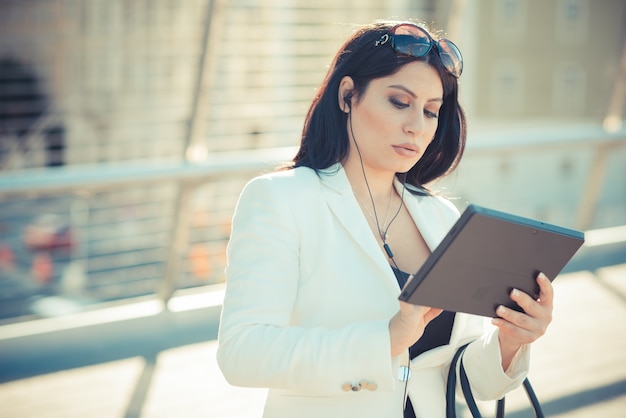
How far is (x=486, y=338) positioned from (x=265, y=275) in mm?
588

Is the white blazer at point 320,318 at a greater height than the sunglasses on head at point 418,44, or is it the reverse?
the sunglasses on head at point 418,44

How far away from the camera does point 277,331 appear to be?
162 cm

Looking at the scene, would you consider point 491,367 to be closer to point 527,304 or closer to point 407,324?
point 527,304

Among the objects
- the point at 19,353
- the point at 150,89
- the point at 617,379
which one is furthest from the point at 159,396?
the point at 150,89

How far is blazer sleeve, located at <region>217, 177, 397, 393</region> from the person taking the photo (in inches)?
62.1

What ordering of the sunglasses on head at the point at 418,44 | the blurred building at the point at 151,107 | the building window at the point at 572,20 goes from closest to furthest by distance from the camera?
the sunglasses on head at the point at 418,44, the blurred building at the point at 151,107, the building window at the point at 572,20

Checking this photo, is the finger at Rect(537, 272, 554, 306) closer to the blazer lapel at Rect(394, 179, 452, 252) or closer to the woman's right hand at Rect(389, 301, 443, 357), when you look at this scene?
the woman's right hand at Rect(389, 301, 443, 357)

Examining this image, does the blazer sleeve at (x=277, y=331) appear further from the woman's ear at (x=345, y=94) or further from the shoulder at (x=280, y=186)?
the woman's ear at (x=345, y=94)

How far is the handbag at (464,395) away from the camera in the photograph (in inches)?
68.4

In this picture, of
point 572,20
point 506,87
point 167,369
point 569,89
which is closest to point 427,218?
point 167,369

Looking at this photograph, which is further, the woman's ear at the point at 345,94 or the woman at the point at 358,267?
the woman's ear at the point at 345,94

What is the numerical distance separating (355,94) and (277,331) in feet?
2.10

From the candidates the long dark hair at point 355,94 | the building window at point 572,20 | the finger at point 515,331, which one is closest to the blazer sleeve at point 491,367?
the finger at point 515,331

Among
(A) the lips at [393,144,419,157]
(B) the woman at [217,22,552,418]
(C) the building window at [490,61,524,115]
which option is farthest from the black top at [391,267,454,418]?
(C) the building window at [490,61,524,115]
